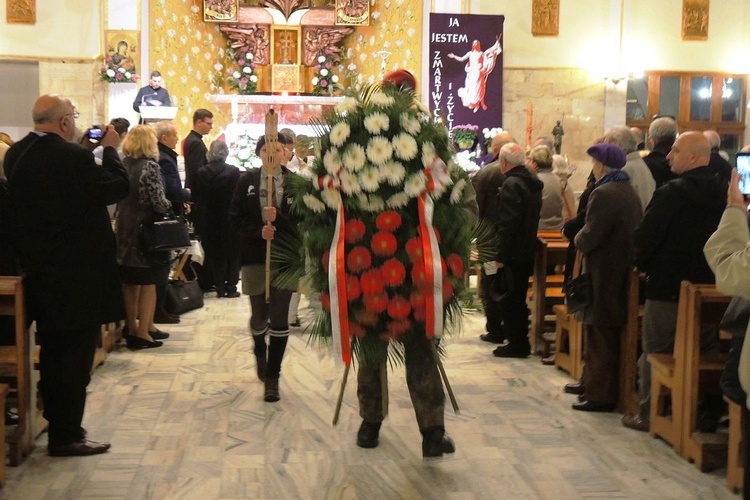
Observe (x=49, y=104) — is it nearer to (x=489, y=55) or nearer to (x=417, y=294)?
(x=417, y=294)

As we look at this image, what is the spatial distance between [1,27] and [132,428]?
35.1 feet

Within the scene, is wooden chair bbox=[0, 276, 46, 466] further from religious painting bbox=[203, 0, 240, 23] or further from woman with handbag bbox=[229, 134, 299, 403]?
religious painting bbox=[203, 0, 240, 23]

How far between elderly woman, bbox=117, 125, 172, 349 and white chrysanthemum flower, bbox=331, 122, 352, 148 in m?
3.02

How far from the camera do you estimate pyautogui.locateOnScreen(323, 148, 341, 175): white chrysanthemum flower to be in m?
4.24

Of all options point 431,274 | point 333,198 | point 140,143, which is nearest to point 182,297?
point 140,143

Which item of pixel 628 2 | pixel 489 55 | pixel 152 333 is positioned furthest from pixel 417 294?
pixel 628 2

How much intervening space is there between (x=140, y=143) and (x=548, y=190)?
320 cm

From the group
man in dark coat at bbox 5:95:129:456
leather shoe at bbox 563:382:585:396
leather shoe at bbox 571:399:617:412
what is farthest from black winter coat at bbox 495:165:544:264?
man in dark coat at bbox 5:95:129:456

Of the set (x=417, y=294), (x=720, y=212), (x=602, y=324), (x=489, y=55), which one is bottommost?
(x=602, y=324)

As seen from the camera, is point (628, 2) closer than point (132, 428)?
No

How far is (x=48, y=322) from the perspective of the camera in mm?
4574

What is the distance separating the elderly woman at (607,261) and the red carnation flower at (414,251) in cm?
169

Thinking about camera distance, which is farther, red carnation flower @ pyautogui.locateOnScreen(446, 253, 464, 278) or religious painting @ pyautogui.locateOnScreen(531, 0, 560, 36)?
religious painting @ pyautogui.locateOnScreen(531, 0, 560, 36)

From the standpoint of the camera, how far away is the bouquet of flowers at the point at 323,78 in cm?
1591
